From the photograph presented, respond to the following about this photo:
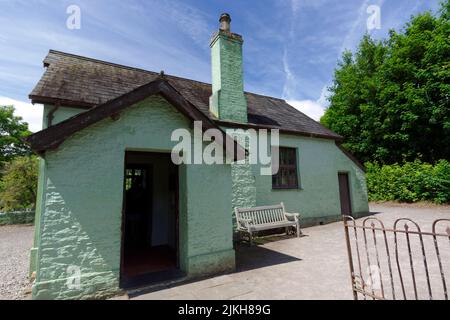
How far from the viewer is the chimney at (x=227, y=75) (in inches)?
357

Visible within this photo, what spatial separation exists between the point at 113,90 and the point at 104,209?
17.6ft

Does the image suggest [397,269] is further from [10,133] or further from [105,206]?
[10,133]

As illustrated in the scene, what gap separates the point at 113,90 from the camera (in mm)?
8273

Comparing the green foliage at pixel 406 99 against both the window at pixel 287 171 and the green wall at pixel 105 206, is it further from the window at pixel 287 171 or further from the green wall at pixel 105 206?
the green wall at pixel 105 206

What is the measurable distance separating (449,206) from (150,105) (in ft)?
54.2

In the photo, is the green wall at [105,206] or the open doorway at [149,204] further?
the open doorway at [149,204]

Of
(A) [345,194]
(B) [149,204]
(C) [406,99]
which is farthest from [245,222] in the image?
(C) [406,99]

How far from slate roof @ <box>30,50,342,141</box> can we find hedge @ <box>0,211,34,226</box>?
11892mm

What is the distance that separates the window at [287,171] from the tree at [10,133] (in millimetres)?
29729

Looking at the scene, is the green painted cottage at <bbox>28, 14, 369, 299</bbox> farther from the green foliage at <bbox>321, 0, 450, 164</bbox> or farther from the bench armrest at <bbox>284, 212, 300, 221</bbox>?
the green foliage at <bbox>321, 0, 450, 164</bbox>

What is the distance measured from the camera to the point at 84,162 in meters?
4.41

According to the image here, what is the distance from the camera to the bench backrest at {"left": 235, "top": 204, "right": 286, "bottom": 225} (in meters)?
8.41

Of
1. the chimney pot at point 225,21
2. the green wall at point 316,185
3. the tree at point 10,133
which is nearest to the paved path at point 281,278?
the green wall at point 316,185
